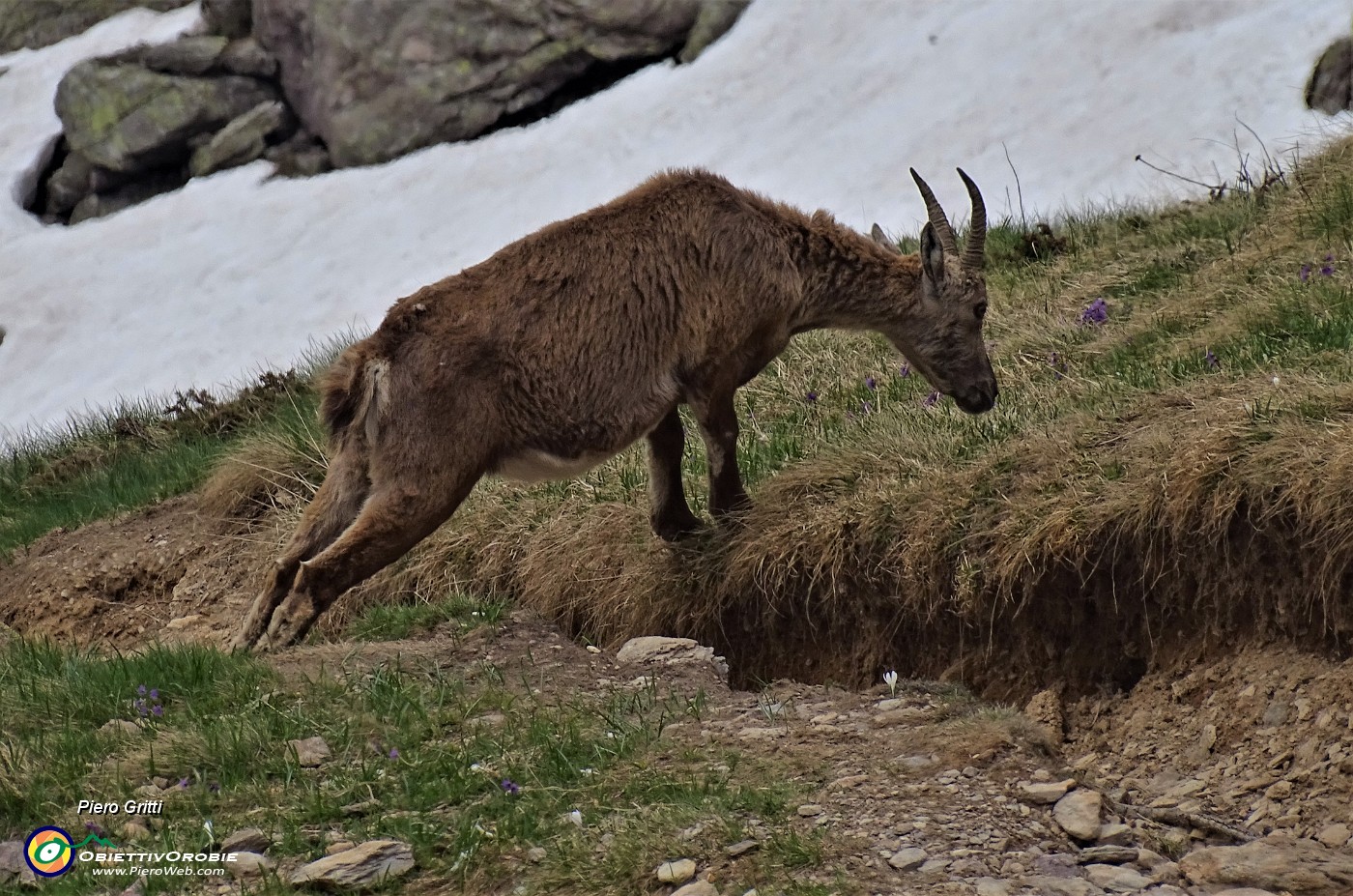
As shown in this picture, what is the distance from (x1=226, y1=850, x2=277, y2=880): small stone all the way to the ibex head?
15.1ft

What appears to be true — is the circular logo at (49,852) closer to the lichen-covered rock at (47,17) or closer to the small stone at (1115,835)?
the small stone at (1115,835)

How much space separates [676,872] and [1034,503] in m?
2.79

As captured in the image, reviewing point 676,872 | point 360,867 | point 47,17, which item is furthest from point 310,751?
point 47,17

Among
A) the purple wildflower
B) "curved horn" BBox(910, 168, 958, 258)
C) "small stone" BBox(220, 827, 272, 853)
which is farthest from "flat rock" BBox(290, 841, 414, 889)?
the purple wildflower

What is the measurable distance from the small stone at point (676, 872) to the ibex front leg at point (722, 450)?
3231 mm

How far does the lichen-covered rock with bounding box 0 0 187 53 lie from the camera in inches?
800

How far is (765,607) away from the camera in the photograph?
725 centimetres

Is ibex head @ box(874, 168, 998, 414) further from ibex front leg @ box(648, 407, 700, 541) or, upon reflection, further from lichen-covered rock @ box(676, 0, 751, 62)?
lichen-covered rock @ box(676, 0, 751, 62)

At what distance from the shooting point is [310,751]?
5.44 metres

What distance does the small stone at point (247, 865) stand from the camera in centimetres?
473

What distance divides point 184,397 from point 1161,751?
9589 millimetres

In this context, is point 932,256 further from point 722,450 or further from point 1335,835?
point 1335,835

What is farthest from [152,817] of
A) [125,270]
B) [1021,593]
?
[125,270]

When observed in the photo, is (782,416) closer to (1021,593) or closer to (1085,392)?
(1085,392)
